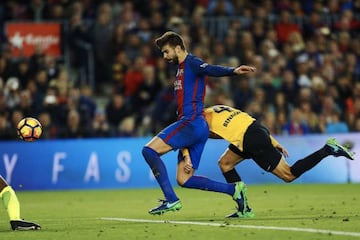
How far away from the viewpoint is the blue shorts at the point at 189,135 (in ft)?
37.3

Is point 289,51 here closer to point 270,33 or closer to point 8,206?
point 270,33

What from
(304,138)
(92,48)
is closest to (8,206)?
(304,138)

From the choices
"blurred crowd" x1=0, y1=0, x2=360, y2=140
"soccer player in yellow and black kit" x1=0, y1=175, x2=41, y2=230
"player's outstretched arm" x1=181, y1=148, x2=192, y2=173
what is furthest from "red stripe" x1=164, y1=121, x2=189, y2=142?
"blurred crowd" x1=0, y1=0, x2=360, y2=140

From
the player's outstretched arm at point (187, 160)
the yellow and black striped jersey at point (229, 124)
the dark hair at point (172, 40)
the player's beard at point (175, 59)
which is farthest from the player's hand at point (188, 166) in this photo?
the dark hair at point (172, 40)

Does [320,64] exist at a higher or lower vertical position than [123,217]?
higher

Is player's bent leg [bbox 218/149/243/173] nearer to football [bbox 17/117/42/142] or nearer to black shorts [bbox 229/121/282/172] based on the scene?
black shorts [bbox 229/121/282/172]

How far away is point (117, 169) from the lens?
1927 centimetres

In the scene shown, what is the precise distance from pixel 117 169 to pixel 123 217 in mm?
7125

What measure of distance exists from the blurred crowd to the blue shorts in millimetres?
8389

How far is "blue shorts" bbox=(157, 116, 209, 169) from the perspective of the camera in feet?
37.3

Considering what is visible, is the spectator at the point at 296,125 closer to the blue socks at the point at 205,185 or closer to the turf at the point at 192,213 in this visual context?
the turf at the point at 192,213

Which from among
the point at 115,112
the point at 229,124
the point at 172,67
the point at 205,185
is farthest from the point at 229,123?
the point at 172,67

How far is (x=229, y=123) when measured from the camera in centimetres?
1163

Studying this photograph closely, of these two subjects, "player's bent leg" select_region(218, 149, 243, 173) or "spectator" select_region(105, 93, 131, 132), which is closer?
"player's bent leg" select_region(218, 149, 243, 173)
